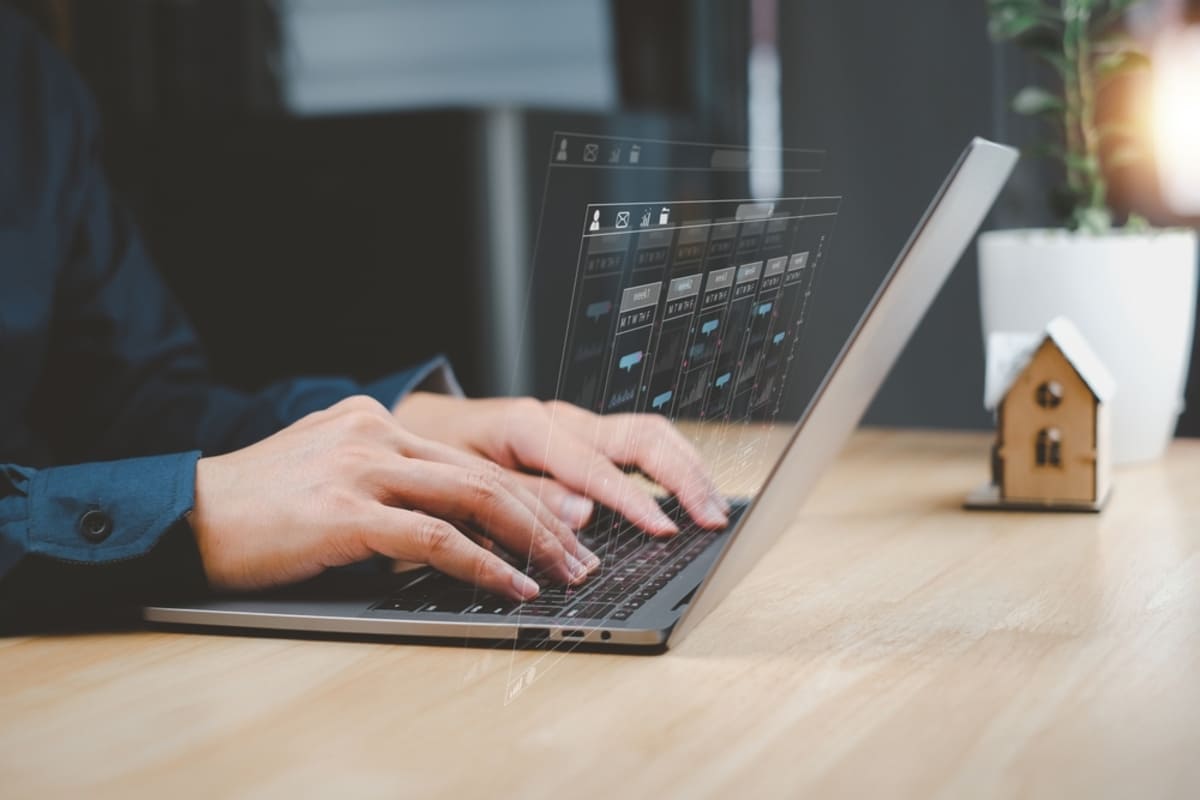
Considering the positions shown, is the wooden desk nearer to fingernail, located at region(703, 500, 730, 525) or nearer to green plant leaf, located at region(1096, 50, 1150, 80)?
fingernail, located at region(703, 500, 730, 525)

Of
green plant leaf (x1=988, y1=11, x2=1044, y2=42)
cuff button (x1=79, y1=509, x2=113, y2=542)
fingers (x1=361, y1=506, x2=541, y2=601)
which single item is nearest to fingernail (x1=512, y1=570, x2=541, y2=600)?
fingers (x1=361, y1=506, x2=541, y2=601)

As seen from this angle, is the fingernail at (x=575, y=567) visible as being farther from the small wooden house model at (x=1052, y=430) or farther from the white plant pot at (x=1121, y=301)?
the white plant pot at (x=1121, y=301)

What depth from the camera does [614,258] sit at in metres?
0.66

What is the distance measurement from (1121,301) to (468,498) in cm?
77

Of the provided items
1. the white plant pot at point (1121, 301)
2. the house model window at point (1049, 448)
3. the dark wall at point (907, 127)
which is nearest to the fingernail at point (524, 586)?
the house model window at point (1049, 448)

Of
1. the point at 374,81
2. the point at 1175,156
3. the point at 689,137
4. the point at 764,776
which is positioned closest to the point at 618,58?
the point at 689,137

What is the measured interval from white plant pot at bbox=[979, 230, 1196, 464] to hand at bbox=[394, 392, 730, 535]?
0.50 m

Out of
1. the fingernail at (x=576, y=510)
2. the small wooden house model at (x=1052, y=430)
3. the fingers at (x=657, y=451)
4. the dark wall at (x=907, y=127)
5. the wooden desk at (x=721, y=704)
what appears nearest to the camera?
the wooden desk at (x=721, y=704)

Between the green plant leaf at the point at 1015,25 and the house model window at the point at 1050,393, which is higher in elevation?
the green plant leaf at the point at 1015,25

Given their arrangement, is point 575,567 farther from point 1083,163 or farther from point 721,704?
point 1083,163

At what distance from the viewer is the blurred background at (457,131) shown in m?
1.95

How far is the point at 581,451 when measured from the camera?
2.73ft

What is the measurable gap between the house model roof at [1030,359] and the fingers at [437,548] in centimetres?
54

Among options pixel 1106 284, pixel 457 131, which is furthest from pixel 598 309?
pixel 457 131
